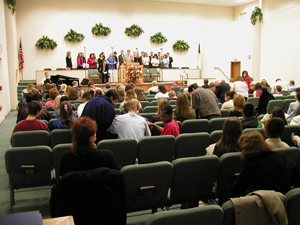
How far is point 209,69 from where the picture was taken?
18062 mm

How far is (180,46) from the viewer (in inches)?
711

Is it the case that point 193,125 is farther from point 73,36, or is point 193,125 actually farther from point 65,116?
point 73,36

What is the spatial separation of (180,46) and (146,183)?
16.5 metres

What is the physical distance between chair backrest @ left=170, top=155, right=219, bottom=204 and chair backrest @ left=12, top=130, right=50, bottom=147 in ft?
6.21

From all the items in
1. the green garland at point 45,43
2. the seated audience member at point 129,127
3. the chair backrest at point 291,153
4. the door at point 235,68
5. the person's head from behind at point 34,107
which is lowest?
the chair backrest at point 291,153

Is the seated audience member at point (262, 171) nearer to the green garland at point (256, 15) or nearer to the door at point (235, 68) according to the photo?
the green garland at point (256, 15)

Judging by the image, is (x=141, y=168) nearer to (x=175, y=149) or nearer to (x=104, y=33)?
Answer: (x=175, y=149)

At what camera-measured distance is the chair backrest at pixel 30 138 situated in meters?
3.47

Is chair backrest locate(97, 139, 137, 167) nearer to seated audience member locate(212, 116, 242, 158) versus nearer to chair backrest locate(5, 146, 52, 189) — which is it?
chair backrest locate(5, 146, 52, 189)

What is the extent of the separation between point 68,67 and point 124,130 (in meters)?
12.2

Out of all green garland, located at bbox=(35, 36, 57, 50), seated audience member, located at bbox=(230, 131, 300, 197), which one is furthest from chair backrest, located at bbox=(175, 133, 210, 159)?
green garland, located at bbox=(35, 36, 57, 50)

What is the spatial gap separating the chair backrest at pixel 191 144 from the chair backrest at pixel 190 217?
6.09ft

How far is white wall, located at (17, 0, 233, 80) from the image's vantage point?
15195 millimetres

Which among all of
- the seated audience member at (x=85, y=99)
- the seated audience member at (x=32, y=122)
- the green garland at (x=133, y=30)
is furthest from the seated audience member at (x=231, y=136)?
the green garland at (x=133, y=30)
